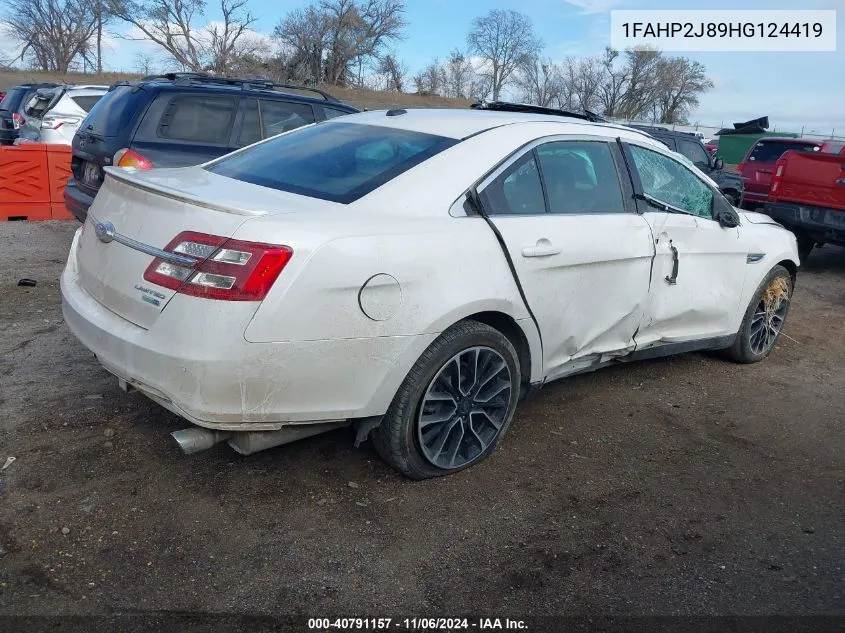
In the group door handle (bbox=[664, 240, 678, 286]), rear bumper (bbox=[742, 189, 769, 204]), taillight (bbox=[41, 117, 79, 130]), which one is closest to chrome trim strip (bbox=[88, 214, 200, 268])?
door handle (bbox=[664, 240, 678, 286])

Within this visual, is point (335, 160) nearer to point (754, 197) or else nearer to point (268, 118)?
point (268, 118)

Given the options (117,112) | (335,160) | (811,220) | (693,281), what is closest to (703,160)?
(811,220)

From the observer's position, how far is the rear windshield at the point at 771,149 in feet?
47.6

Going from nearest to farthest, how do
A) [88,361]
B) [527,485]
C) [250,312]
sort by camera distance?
[250,312], [527,485], [88,361]

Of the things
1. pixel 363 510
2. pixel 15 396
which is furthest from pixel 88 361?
pixel 363 510

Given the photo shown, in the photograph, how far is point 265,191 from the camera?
10.9 ft

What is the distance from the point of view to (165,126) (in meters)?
6.94

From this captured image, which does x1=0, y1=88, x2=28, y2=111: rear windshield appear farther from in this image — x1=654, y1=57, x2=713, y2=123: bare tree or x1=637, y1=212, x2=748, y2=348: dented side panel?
x1=654, y1=57, x2=713, y2=123: bare tree

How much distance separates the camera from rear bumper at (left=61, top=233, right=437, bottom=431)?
274 cm

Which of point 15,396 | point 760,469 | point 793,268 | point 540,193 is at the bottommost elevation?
point 760,469

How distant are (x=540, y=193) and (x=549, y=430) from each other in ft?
4.28

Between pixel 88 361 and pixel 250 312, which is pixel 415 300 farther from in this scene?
pixel 88 361

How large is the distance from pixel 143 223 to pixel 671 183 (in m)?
3.12

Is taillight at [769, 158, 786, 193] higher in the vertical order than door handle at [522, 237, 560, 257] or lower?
higher
